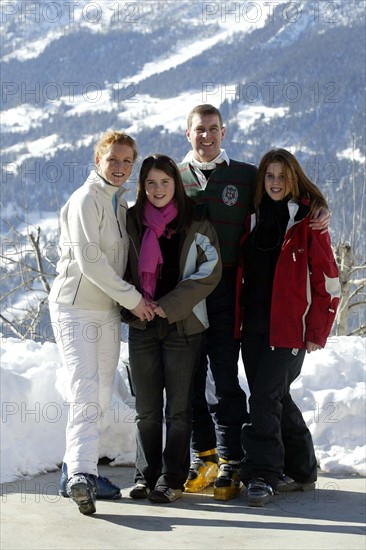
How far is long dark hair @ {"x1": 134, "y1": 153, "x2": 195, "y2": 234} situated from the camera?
17.3ft

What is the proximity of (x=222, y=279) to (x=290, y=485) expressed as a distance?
4.00 ft

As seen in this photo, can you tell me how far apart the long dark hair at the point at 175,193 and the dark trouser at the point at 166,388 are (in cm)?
53

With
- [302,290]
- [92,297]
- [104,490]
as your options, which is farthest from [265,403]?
[92,297]

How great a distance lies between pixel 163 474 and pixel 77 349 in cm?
82

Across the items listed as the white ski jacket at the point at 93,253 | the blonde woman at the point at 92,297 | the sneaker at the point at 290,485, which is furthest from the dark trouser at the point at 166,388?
the sneaker at the point at 290,485

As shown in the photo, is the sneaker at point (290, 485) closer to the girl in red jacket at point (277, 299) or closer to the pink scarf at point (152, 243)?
the girl in red jacket at point (277, 299)

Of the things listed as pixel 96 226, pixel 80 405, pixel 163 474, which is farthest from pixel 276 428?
pixel 96 226

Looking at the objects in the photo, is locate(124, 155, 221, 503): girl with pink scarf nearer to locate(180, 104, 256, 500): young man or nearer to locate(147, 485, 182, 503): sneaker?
locate(147, 485, 182, 503): sneaker

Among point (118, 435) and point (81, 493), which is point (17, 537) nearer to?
point (81, 493)

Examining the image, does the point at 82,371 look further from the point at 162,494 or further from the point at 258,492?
the point at 258,492

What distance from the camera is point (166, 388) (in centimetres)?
530

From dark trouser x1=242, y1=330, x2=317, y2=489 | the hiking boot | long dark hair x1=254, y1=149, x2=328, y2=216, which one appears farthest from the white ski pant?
long dark hair x1=254, y1=149, x2=328, y2=216

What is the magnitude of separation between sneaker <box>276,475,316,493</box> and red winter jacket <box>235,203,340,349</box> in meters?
0.80

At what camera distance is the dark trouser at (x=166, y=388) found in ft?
17.3
